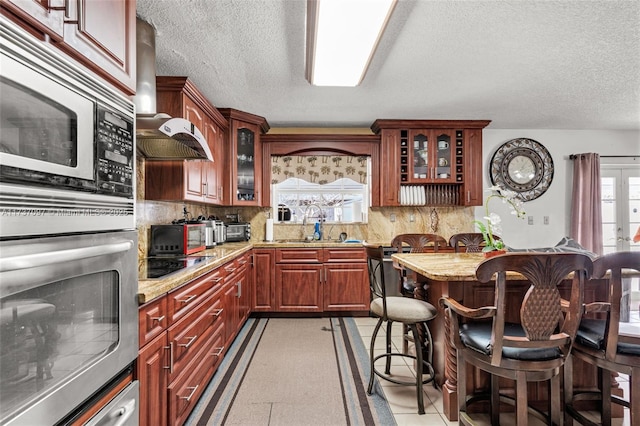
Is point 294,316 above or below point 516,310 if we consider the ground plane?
below

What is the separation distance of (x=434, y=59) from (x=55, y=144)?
2.63 m

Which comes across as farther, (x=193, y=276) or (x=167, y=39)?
(x=167, y=39)

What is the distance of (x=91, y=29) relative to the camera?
104cm

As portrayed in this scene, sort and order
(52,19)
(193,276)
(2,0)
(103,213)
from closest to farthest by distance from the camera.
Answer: (2,0), (52,19), (103,213), (193,276)

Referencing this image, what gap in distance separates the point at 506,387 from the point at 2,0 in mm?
2717

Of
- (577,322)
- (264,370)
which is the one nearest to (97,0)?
(577,322)

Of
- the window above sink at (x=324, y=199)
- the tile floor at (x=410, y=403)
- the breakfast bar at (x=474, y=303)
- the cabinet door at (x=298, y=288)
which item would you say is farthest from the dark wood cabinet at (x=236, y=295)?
the breakfast bar at (x=474, y=303)

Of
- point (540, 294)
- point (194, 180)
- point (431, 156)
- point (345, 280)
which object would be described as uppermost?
point (431, 156)

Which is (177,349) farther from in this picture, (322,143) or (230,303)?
(322,143)

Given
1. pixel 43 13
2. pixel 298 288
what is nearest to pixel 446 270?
pixel 43 13

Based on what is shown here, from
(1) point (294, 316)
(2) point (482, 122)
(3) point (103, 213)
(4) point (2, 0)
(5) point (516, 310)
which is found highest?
(2) point (482, 122)

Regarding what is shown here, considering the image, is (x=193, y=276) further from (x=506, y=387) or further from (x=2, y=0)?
(x=506, y=387)

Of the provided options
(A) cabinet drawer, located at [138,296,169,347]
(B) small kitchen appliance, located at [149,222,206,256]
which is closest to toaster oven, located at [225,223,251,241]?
(B) small kitchen appliance, located at [149,222,206,256]

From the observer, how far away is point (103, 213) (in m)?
1.05
